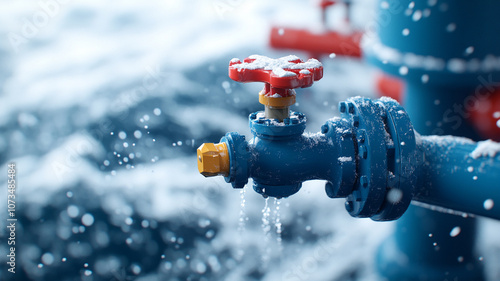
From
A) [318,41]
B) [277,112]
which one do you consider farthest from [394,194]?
[318,41]

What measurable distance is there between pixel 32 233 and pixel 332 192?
1497 millimetres

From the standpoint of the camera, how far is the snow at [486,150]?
72cm

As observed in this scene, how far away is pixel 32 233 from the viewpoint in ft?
6.27

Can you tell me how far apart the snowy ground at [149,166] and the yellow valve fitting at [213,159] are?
3.53 feet

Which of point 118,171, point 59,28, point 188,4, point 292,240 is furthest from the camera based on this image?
point 188,4

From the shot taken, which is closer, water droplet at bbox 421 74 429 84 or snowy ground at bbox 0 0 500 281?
water droplet at bbox 421 74 429 84

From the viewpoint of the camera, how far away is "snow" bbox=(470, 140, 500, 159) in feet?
2.36

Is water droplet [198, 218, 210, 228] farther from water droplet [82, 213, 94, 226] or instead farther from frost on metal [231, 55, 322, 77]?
frost on metal [231, 55, 322, 77]

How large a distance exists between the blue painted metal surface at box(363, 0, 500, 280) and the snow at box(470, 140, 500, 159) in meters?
0.11

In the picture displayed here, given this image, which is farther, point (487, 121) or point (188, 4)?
point (188, 4)

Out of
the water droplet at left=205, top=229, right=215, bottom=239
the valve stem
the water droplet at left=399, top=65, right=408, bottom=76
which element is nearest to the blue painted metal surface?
the water droplet at left=399, top=65, right=408, bottom=76

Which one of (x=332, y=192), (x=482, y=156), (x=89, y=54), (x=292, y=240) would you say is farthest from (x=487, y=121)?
(x=89, y=54)

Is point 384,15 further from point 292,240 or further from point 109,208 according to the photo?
point 109,208

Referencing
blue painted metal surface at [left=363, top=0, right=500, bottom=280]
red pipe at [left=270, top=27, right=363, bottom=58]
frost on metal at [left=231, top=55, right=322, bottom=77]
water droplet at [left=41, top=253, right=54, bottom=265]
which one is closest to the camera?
frost on metal at [left=231, top=55, right=322, bottom=77]
